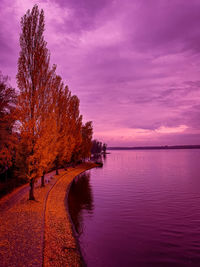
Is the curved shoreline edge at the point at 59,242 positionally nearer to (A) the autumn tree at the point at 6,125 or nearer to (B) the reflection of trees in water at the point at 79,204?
(B) the reflection of trees in water at the point at 79,204

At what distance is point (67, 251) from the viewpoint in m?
9.19

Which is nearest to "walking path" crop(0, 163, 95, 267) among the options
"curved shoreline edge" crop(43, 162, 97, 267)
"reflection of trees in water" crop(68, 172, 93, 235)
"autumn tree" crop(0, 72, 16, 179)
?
"curved shoreline edge" crop(43, 162, 97, 267)

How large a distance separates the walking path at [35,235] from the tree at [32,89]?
2802mm

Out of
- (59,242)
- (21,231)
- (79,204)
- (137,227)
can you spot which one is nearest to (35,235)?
(21,231)

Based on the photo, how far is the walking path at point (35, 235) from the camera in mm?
8148

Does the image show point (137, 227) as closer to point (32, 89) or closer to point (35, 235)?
point (35, 235)

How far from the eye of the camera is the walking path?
8.15 metres

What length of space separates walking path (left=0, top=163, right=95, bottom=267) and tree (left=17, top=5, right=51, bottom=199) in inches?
110

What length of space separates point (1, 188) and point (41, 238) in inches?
437

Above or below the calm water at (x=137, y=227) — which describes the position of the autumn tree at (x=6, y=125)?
above

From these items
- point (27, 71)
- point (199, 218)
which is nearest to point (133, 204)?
point (199, 218)

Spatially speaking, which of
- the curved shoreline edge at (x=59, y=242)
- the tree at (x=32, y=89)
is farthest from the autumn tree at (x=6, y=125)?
the curved shoreline edge at (x=59, y=242)

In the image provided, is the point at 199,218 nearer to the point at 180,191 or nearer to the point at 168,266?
the point at 168,266

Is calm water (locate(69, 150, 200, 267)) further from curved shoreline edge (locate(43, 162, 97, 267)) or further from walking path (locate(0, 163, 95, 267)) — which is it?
walking path (locate(0, 163, 95, 267))
